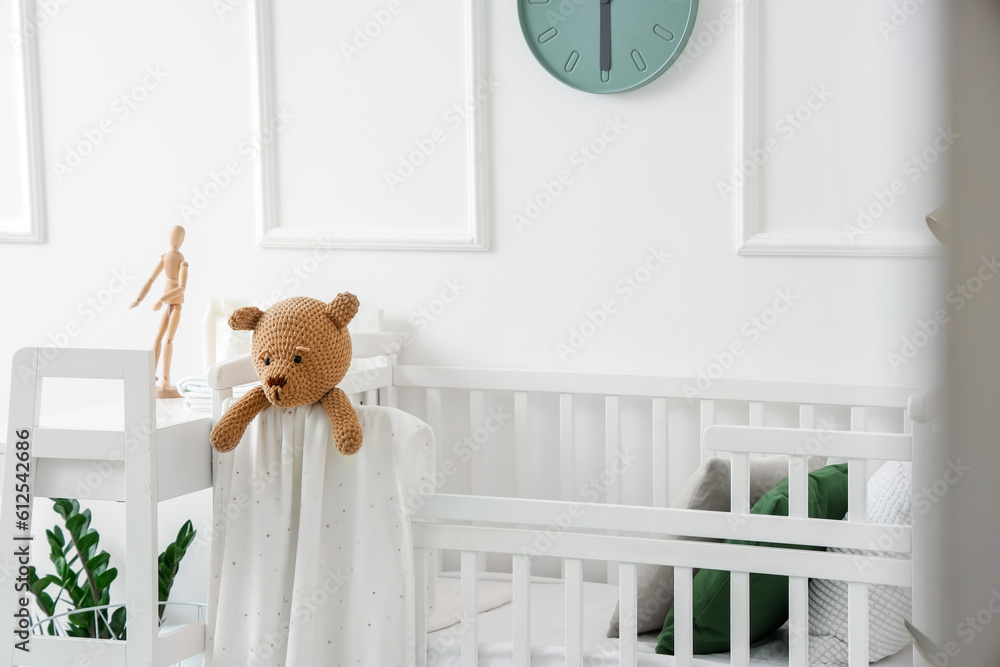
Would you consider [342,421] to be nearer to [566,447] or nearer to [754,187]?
[566,447]

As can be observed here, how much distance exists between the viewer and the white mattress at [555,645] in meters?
1.25

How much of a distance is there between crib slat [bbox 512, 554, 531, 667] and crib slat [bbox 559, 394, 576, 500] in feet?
2.16

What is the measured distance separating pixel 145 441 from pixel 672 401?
1.04 m

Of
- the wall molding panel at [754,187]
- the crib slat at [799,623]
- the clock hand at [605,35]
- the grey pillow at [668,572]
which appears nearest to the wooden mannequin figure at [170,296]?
the clock hand at [605,35]

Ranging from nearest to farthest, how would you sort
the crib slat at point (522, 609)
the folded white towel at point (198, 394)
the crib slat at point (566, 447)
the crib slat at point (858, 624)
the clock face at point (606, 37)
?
1. the crib slat at point (858, 624)
2. the crib slat at point (522, 609)
3. the folded white towel at point (198, 394)
4. the clock face at point (606, 37)
5. the crib slat at point (566, 447)

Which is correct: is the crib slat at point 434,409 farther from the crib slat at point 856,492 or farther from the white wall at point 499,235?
the crib slat at point 856,492

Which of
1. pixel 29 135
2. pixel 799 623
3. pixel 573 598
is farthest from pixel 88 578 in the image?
pixel 799 623

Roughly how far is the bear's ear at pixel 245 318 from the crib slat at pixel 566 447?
0.72 metres

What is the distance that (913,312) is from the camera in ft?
0.67

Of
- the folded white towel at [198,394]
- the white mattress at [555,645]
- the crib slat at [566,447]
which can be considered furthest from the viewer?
the crib slat at [566,447]

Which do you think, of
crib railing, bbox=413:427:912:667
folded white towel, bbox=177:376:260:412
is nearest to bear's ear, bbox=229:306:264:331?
folded white towel, bbox=177:376:260:412

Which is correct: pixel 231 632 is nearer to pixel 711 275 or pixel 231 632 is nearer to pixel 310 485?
pixel 310 485

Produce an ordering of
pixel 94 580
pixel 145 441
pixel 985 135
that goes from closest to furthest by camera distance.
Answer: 1. pixel 985 135
2. pixel 145 441
3. pixel 94 580

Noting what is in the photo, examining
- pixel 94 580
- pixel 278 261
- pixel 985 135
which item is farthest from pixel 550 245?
pixel 985 135
